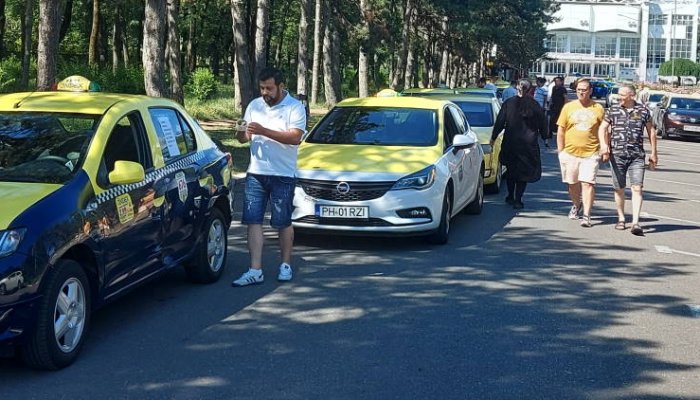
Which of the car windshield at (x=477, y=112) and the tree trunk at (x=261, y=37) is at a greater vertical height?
the tree trunk at (x=261, y=37)

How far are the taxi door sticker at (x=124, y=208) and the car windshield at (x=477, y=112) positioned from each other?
10.6 m

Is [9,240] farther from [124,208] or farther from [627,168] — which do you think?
[627,168]

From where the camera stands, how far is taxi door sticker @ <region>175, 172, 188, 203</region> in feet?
23.1

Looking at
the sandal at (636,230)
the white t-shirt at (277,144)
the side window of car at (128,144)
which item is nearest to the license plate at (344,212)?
the white t-shirt at (277,144)

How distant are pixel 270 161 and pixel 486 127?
8.86 meters

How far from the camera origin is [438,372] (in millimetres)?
5535

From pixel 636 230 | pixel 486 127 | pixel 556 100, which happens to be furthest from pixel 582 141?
pixel 556 100

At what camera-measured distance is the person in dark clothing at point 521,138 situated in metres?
13.2

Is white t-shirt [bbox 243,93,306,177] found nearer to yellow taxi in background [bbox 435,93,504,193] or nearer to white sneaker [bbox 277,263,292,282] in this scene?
white sneaker [bbox 277,263,292,282]

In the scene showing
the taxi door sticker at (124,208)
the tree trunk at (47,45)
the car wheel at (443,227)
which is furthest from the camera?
the tree trunk at (47,45)

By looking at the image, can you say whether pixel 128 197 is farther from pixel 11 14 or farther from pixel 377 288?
pixel 11 14

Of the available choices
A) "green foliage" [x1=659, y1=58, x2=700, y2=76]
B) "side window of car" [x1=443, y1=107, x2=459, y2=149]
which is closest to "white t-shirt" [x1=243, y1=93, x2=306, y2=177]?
"side window of car" [x1=443, y1=107, x2=459, y2=149]

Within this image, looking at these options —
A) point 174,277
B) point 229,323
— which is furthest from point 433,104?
point 229,323

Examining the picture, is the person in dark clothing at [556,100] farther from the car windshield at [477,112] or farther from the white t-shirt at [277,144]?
the white t-shirt at [277,144]
